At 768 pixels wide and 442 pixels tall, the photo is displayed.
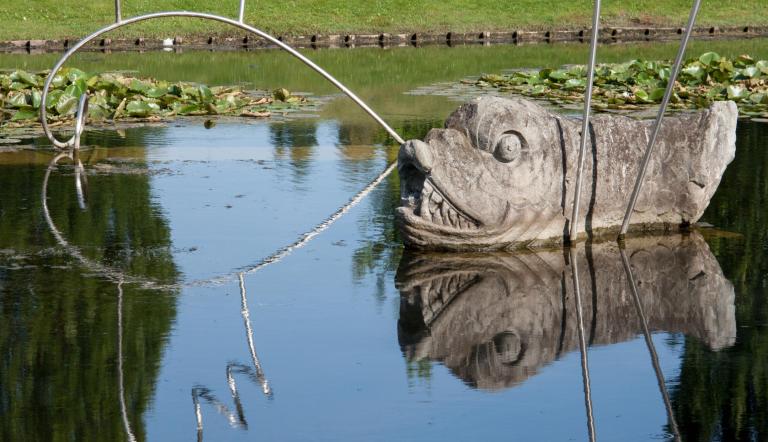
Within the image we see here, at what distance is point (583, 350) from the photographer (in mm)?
8164

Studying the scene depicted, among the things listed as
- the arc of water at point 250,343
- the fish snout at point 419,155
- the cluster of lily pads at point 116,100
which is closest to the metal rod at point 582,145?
the fish snout at point 419,155

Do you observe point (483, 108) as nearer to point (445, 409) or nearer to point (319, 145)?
point (445, 409)

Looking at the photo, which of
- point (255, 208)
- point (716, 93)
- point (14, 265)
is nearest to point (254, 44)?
point (716, 93)

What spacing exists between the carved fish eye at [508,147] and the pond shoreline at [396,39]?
85.7 feet

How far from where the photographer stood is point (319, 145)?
17.6 m

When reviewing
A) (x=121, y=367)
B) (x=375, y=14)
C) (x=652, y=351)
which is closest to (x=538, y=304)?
(x=652, y=351)

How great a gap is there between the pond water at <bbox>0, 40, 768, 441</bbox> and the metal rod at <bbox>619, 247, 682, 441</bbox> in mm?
21

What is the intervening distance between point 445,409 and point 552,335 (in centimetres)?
164

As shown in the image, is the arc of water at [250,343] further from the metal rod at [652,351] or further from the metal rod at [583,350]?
the metal rod at [652,351]

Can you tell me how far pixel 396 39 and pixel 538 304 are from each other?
2916 cm

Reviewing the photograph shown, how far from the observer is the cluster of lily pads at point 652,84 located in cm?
2083

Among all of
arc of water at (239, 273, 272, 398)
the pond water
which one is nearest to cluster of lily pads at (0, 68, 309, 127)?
the pond water

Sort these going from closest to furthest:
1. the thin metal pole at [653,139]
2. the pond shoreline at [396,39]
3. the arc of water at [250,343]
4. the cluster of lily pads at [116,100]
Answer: the arc of water at [250,343]
the thin metal pole at [653,139]
the cluster of lily pads at [116,100]
the pond shoreline at [396,39]

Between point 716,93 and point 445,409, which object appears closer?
point 445,409
